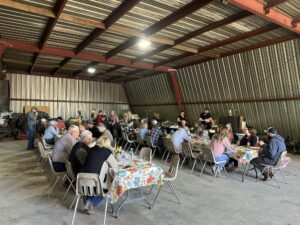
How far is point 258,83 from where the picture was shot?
9.51m

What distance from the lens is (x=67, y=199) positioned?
4.45 m

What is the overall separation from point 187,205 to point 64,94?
1413 centimetres

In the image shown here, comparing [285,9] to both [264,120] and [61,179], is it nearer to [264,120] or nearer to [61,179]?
[264,120]

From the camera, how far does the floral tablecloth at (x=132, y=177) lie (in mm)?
3514

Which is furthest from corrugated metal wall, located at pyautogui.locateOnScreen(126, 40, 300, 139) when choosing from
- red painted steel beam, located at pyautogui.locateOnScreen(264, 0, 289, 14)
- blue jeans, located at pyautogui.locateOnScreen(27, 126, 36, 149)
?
blue jeans, located at pyautogui.locateOnScreen(27, 126, 36, 149)

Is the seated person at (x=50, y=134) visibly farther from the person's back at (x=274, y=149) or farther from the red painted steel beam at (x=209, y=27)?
the person's back at (x=274, y=149)

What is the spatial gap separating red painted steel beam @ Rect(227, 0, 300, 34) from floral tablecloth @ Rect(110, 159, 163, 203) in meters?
3.80

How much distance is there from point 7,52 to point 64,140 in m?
7.95

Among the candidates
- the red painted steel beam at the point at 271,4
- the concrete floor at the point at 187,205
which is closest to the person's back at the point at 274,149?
the concrete floor at the point at 187,205

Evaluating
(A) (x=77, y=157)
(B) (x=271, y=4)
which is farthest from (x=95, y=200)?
(B) (x=271, y=4)

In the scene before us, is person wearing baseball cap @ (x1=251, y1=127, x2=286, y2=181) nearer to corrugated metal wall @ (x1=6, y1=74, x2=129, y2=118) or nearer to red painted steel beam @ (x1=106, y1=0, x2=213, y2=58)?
red painted steel beam @ (x1=106, y1=0, x2=213, y2=58)

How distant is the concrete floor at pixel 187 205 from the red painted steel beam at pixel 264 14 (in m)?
3.99

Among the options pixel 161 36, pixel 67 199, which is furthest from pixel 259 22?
pixel 67 199

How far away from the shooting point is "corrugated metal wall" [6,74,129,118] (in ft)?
48.3
